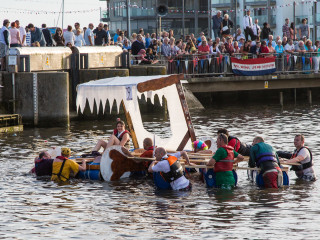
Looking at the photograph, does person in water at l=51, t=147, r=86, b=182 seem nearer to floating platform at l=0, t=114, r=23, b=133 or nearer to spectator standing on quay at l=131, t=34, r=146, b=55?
floating platform at l=0, t=114, r=23, b=133

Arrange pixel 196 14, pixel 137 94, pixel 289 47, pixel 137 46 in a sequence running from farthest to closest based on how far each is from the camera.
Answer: pixel 196 14, pixel 289 47, pixel 137 46, pixel 137 94

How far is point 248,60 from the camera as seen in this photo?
118 feet

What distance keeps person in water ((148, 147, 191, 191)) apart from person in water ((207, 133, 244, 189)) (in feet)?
2.16

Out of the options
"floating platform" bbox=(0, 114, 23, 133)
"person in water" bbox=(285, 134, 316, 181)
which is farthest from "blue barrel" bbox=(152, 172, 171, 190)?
"floating platform" bbox=(0, 114, 23, 133)

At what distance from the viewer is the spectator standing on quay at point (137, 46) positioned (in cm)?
3442

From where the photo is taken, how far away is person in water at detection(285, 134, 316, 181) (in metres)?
17.2

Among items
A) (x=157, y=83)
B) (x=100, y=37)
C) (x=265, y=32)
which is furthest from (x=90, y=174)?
(x=265, y=32)

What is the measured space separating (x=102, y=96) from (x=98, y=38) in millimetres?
16268

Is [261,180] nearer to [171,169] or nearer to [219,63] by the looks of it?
[171,169]

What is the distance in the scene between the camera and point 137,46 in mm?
34844

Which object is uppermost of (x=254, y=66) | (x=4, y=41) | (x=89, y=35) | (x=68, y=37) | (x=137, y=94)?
(x=89, y=35)

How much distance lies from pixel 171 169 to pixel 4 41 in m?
14.8

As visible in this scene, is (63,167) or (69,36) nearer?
(63,167)

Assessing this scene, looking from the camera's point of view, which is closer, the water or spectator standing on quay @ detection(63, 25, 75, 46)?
the water
